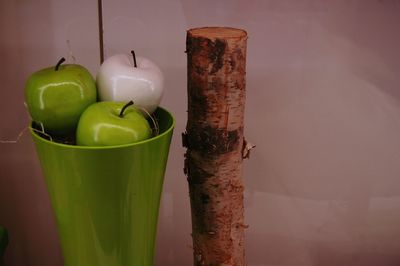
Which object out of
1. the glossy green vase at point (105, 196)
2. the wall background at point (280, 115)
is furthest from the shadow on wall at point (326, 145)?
the glossy green vase at point (105, 196)

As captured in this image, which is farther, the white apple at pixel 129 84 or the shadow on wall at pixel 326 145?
the shadow on wall at pixel 326 145

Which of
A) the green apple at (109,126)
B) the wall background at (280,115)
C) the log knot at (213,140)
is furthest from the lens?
the wall background at (280,115)

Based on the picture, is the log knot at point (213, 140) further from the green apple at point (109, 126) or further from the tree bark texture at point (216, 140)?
the green apple at point (109, 126)

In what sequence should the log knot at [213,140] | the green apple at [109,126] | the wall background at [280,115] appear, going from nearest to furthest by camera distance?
the green apple at [109,126], the log knot at [213,140], the wall background at [280,115]

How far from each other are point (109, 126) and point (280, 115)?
1.87 feet

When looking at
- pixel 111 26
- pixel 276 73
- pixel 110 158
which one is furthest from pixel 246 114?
pixel 110 158

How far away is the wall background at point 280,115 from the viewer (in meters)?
1.14

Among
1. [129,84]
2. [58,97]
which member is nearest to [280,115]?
[129,84]

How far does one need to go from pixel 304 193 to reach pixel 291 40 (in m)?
0.42

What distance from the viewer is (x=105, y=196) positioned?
2.64 ft

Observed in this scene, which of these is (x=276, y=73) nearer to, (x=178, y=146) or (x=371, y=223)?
(x=178, y=146)

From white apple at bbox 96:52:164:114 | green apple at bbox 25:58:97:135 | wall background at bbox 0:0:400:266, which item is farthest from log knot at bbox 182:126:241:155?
wall background at bbox 0:0:400:266

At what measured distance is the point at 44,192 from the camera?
128 centimetres

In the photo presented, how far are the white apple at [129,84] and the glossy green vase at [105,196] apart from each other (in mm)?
73
